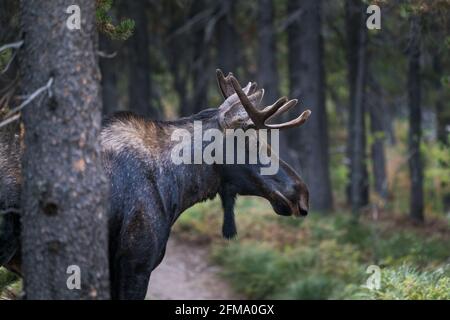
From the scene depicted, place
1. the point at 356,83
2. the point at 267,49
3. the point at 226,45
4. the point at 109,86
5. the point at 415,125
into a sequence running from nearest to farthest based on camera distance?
the point at 415,125 < the point at 356,83 < the point at 267,49 < the point at 109,86 < the point at 226,45

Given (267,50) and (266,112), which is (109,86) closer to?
(267,50)

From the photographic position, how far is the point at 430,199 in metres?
24.3

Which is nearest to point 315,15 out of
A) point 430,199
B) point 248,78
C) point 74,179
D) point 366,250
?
point 366,250

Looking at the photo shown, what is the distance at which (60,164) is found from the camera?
17.2 feet

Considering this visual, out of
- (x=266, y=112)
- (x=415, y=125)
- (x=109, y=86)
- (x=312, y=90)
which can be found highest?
(x=109, y=86)

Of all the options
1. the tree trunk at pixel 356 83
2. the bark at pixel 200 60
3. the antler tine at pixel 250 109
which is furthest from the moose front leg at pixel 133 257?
the bark at pixel 200 60

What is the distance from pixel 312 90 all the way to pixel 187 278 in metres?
5.61

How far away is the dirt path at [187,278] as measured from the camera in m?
12.0

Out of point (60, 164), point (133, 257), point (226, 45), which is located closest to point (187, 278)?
point (133, 257)

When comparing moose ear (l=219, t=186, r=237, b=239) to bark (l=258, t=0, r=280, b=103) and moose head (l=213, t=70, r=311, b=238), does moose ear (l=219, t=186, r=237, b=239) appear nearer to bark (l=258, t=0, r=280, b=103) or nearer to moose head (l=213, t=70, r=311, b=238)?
moose head (l=213, t=70, r=311, b=238)

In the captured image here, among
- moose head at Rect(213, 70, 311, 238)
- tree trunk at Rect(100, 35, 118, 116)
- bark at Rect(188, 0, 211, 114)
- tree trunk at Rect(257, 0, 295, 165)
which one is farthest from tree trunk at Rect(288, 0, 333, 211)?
moose head at Rect(213, 70, 311, 238)

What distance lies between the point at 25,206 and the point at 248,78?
17810 millimetres

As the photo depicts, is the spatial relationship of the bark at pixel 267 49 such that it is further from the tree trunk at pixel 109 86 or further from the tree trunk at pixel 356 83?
the tree trunk at pixel 109 86

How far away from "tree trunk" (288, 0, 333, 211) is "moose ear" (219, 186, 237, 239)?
29.8ft
